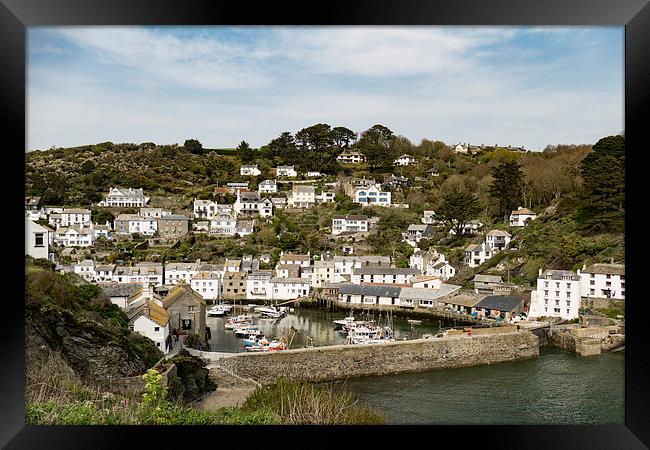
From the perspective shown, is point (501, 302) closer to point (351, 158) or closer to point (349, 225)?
point (349, 225)

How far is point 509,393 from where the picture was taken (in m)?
5.74

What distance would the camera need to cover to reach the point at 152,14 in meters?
1.72

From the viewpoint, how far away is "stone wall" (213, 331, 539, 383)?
6250 millimetres

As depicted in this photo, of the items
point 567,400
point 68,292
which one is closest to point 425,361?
point 567,400

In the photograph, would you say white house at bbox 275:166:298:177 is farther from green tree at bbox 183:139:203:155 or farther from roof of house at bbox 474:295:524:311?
roof of house at bbox 474:295:524:311

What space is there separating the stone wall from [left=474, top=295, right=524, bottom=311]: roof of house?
1754 millimetres

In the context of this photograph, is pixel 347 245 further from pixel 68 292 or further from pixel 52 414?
pixel 52 414

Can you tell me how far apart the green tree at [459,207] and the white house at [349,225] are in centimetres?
211

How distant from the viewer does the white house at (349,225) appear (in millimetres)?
14102

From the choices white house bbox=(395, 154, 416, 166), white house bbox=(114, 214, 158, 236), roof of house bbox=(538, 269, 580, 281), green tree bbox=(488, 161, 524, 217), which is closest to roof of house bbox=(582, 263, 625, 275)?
roof of house bbox=(538, 269, 580, 281)

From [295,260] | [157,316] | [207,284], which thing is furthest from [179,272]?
[157,316]

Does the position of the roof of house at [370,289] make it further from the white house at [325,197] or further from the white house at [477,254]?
the white house at [325,197]
